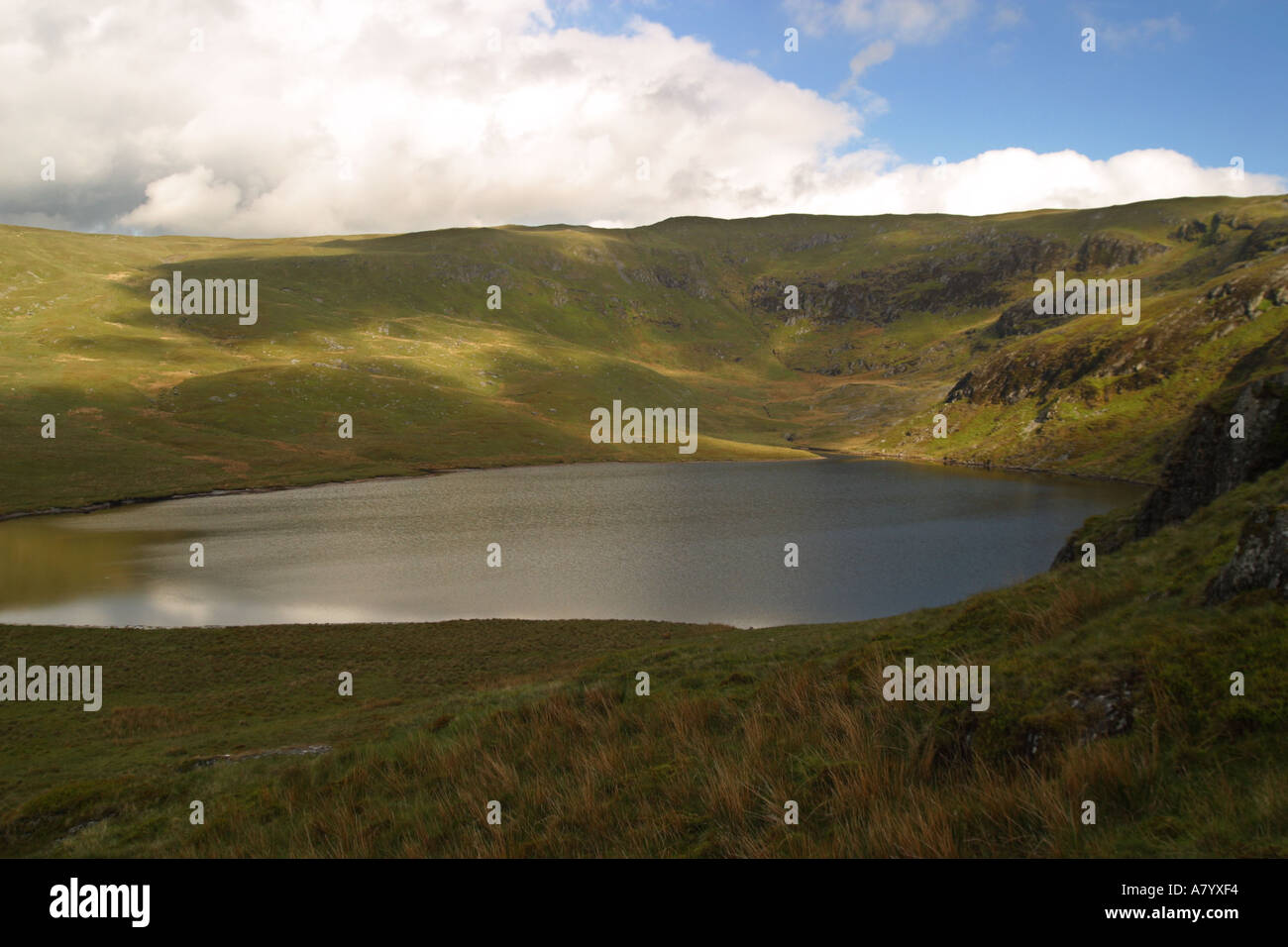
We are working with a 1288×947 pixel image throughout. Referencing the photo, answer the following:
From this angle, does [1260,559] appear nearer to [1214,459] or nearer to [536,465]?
[1214,459]

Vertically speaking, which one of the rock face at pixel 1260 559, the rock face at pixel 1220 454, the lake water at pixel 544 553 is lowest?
the lake water at pixel 544 553

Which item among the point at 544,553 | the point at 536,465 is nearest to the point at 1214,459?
the point at 544,553

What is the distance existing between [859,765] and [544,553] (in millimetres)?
55832

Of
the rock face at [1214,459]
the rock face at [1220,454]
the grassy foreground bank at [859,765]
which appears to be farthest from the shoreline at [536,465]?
the grassy foreground bank at [859,765]

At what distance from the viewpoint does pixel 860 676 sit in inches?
440

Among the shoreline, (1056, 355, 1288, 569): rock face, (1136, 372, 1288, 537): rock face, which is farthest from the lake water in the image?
(1136, 372, 1288, 537): rock face

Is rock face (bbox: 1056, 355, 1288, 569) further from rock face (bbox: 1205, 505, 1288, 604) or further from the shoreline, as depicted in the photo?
the shoreline

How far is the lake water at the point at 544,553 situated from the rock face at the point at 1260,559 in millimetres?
A: 32673

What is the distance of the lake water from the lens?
45.4m

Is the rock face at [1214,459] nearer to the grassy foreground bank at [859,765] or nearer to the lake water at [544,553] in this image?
the grassy foreground bank at [859,765]

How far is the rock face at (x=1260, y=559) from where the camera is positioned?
8141 millimetres
